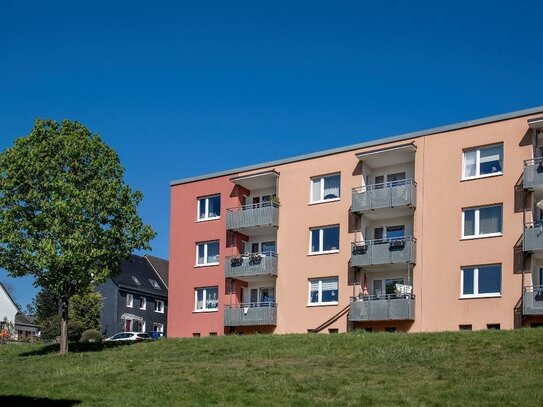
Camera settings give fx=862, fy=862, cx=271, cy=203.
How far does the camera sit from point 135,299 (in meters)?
78.2

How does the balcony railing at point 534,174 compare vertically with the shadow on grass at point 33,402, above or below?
above

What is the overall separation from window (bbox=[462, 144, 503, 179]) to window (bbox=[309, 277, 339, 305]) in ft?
28.4

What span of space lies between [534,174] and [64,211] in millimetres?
20158

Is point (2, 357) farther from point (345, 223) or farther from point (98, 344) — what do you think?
point (345, 223)

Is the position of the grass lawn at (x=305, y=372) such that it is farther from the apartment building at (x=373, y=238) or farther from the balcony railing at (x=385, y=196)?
the balcony railing at (x=385, y=196)

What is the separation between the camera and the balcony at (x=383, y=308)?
39.4m

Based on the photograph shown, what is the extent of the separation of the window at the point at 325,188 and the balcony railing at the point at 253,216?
230 centimetres

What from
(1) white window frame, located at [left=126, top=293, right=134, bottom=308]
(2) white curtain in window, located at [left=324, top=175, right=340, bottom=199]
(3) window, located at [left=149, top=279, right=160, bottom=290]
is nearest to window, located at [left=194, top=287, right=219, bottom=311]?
(2) white curtain in window, located at [left=324, top=175, right=340, bottom=199]

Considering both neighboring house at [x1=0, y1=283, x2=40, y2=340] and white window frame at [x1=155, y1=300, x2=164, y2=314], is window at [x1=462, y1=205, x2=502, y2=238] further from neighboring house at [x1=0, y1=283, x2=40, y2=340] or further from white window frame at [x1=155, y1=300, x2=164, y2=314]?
neighboring house at [x1=0, y1=283, x2=40, y2=340]

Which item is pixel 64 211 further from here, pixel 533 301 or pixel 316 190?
pixel 533 301

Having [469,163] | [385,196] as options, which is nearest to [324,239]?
[385,196]

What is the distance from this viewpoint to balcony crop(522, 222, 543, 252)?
35906 millimetres

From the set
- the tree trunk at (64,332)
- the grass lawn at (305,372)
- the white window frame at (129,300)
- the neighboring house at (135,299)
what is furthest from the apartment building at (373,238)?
the white window frame at (129,300)

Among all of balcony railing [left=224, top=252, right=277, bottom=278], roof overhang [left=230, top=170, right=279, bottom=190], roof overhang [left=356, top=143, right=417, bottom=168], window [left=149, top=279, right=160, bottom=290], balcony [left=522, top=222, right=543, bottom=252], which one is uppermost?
roof overhang [left=356, top=143, right=417, bottom=168]
